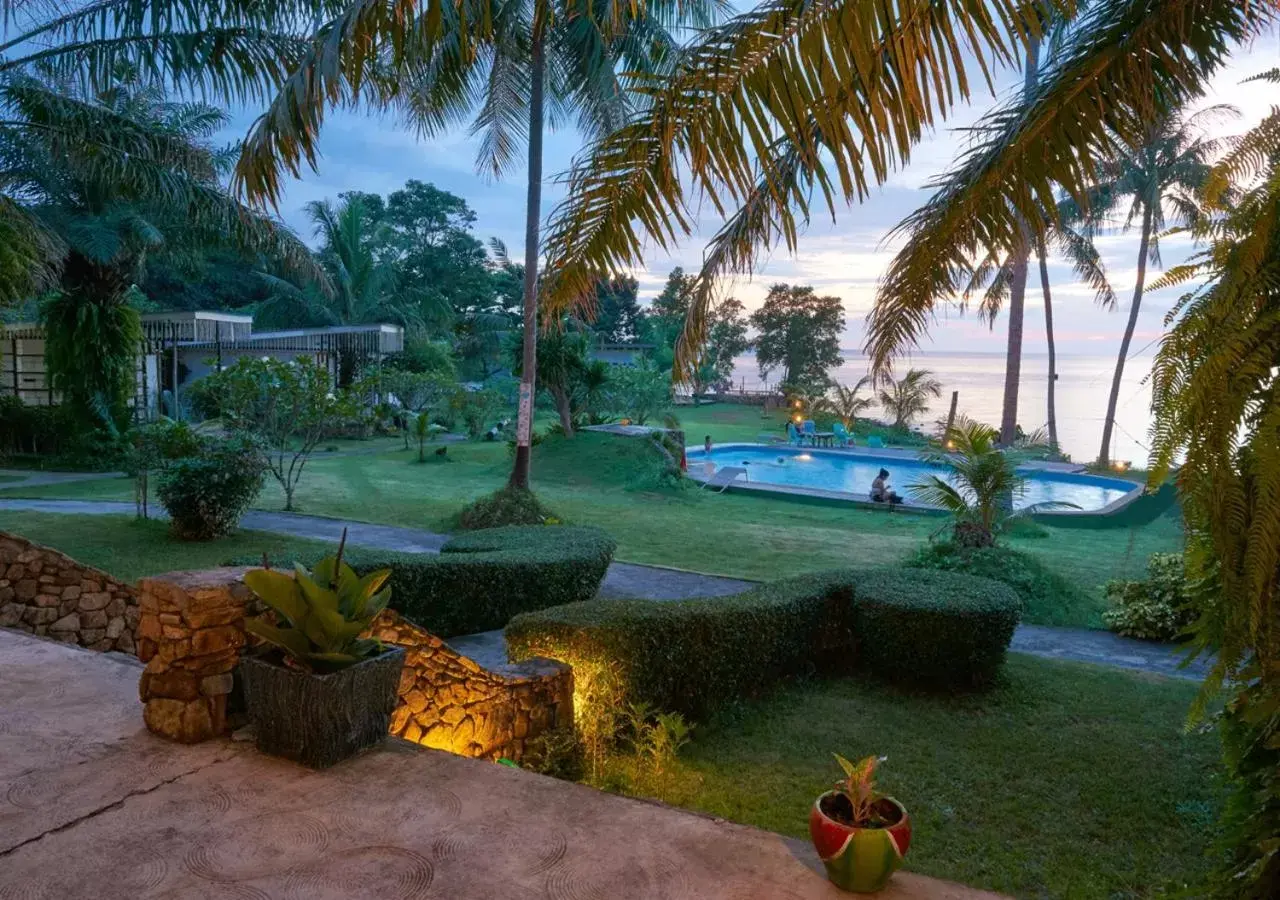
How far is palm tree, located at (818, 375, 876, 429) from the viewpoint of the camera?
3247 cm

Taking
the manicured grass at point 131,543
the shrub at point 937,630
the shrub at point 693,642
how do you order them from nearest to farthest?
the shrub at point 693,642 → the shrub at point 937,630 → the manicured grass at point 131,543

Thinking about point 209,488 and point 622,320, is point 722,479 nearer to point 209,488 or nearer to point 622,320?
point 209,488

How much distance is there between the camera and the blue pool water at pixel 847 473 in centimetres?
2193

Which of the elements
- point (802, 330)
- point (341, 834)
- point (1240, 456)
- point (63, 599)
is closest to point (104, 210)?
point (63, 599)

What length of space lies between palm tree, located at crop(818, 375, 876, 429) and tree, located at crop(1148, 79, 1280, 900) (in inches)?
1187

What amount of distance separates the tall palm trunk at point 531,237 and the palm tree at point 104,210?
326cm

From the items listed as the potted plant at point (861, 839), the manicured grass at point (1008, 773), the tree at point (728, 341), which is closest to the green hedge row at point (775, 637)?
the manicured grass at point (1008, 773)

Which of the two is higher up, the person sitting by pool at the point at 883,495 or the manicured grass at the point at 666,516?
the person sitting by pool at the point at 883,495

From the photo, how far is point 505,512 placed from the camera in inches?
520

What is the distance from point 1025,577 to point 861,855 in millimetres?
7895

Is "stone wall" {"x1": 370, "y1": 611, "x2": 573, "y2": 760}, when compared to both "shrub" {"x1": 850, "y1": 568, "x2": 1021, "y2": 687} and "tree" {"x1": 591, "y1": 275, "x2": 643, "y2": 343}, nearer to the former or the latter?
"shrub" {"x1": 850, "y1": 568, "x2": 1021, "y2": 687}

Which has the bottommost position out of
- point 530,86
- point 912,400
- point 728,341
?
point 912,400

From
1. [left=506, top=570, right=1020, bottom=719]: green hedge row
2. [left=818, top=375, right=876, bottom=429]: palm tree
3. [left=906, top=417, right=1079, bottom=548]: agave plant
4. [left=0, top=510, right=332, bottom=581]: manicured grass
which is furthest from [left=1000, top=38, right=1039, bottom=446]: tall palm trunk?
[left=818, top=375, right=876, bottom=429]: palm tree

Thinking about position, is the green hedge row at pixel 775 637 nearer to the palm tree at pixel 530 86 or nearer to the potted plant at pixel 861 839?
the potted plant at pixel 861 839
